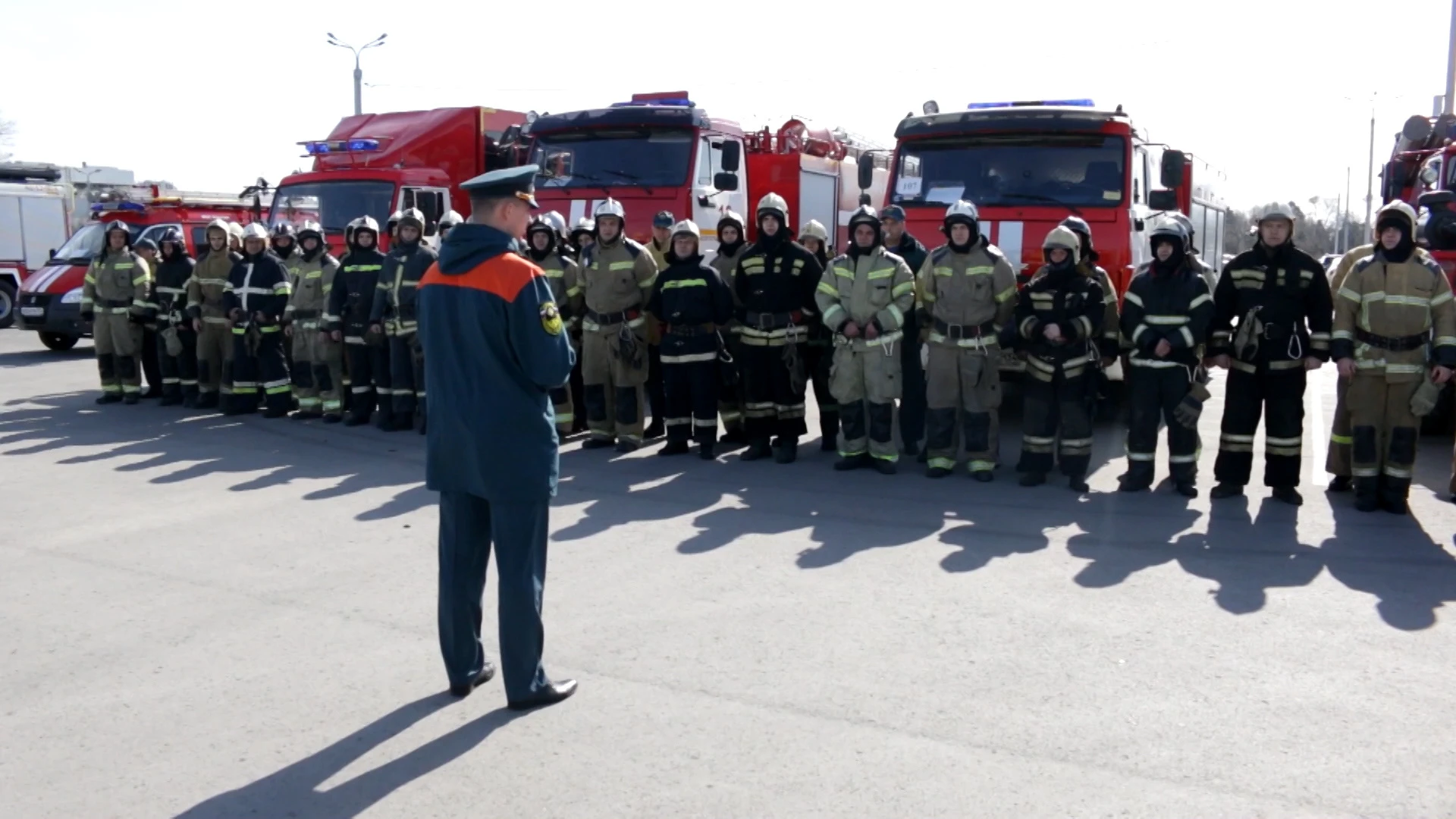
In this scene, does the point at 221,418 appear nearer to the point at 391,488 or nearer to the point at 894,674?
the point at 391,488

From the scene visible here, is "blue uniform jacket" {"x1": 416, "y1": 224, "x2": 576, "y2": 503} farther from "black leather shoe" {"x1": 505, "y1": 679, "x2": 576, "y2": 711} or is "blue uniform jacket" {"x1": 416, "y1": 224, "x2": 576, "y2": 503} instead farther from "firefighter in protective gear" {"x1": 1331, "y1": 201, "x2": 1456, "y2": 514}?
"firefighter in protective gear" {"x1": 1331, "y1": 201, "x2": 1456, "y2": 514}

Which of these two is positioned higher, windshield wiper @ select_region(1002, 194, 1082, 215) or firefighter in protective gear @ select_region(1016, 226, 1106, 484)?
windshield wiper @ select_region(1002, 194, 1082, 215)

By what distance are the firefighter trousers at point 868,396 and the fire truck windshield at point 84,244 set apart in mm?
14317

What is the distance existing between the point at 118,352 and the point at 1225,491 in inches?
443

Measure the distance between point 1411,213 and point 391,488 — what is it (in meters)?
7.20

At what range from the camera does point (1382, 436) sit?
27.1 ft

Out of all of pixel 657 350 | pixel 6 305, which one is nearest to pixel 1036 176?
pixel 657 350

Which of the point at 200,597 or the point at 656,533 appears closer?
the point at 200,597

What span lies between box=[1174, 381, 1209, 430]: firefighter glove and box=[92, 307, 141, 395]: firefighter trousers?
10726 mm

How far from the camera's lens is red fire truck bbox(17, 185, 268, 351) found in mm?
19047

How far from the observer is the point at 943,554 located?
7.09m

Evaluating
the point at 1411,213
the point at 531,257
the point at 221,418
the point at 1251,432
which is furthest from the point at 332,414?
the point at 1411,213

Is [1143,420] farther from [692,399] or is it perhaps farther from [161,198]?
[161,198]

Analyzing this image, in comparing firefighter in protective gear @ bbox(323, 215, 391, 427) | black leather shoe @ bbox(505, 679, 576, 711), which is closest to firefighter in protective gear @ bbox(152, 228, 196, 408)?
firefighter in protective gear @ bbox(323, 215, 391, 427)
